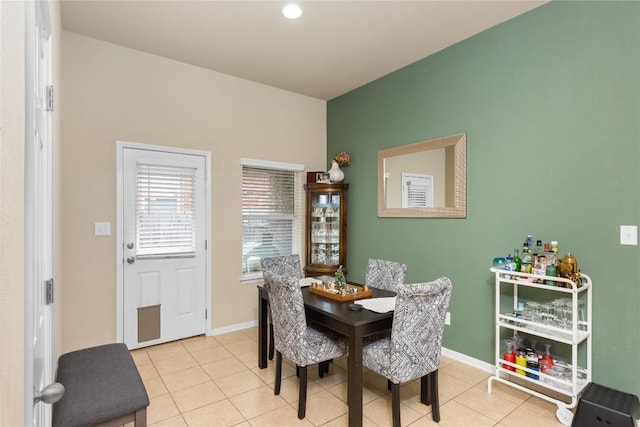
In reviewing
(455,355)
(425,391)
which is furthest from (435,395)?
(455,355)

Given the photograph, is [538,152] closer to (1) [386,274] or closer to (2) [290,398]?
(1) [386,274]

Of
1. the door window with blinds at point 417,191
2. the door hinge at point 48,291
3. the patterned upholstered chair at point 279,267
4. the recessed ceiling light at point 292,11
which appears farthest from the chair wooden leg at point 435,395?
the recessed ceiling light at point 292,11

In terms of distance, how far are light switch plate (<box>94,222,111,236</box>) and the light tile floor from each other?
1248mm

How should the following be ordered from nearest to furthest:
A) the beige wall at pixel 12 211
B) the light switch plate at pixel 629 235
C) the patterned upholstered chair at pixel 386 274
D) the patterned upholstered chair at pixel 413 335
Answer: the beige wall at pixel 12 211 → the patterned upholstered chair at pixel 413 335 → the light switch plate at pixel 629 235 → the patterned upholstered chair at pixel 386 274

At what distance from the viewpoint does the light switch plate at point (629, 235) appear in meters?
2.23

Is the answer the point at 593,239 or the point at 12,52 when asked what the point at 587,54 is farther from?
the point at 12,52

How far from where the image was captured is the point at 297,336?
2.32m

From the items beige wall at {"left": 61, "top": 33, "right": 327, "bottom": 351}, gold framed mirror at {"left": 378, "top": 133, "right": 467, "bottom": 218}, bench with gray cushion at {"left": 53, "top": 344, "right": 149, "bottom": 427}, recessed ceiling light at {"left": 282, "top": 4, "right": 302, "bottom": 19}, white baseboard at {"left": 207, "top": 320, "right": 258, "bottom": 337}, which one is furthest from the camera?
white baseboard at {"left": 207, "top": 320, "right": 258, "bottom": 337}

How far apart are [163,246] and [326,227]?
6.52ft

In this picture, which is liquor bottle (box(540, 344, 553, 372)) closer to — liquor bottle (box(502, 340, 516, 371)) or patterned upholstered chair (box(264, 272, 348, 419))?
liquor bottle (box(502, 340, 516, 371))

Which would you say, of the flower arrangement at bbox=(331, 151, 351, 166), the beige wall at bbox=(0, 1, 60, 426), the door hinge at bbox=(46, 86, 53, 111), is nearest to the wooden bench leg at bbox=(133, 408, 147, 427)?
the beige wall at bbox=(0, 1, 60, 426)

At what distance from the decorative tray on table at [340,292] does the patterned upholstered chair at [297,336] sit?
29 centimetres

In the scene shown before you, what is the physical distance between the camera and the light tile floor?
7.61 feet

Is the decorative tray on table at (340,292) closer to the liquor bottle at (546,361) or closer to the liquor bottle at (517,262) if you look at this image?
the liquor bottle at (517,262)
